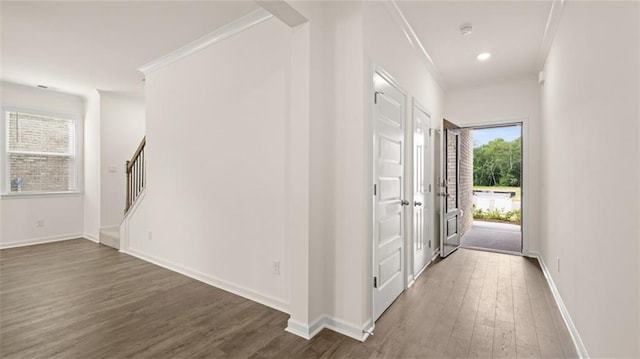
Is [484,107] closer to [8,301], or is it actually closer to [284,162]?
[284,162]

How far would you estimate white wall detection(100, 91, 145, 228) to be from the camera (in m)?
5.43

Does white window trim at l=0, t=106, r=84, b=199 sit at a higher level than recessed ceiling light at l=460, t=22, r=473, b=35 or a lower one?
lower

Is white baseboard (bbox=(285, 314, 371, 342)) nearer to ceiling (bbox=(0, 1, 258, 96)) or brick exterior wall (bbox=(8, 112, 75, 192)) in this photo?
ceiling (bbox=(0, 1, 258, 96))

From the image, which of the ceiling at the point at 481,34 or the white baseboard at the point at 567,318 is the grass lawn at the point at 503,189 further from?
the white baseboard at the point at 567,318

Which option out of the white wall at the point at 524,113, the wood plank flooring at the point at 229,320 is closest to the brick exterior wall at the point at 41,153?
the wood plank flooring at the point at 229,320

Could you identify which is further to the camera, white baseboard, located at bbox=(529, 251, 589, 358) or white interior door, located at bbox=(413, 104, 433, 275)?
white interior door, located at bbox=(413, 104, 433, 275)

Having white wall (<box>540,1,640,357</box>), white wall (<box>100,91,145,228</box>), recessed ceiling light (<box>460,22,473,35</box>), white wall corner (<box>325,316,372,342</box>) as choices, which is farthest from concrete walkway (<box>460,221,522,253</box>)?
white wall (<box>100,91,145,228</box>)

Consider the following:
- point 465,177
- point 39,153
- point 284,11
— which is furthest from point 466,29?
point 39,153

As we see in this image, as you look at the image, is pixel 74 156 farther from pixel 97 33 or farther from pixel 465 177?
pixel 465 177

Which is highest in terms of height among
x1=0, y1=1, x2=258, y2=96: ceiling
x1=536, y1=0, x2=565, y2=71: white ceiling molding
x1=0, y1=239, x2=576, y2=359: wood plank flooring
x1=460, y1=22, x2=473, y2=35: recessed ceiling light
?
x1=0, y1=1, x2=258, y2=96: ceiling

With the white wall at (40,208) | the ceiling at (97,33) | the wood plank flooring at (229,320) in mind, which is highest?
the ceiling at (97,33)

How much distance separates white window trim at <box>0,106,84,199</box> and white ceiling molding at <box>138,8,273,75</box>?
2.62m

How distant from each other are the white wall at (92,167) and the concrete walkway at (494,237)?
684 cm

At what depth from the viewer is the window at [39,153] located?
500cm
